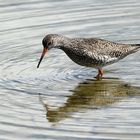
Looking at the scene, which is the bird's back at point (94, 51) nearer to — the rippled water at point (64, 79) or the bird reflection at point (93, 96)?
the rippled water at point (64, 79)

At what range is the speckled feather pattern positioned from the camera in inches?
603

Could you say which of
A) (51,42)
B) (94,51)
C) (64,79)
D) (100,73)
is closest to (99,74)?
(100,73)

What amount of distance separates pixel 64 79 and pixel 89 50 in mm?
1050

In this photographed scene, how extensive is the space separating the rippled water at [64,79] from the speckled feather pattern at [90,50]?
33 centimetres

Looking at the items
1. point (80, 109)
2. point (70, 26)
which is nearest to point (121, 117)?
point (80, 109)

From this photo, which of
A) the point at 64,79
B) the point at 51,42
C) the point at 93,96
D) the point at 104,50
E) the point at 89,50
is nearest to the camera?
the point at 93,96

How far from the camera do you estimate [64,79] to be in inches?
585

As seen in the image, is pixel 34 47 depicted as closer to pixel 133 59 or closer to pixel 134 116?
pixel 133 59

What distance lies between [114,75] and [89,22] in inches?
157

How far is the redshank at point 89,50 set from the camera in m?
15.2

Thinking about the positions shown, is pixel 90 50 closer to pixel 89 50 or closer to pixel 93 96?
pixel 89 50

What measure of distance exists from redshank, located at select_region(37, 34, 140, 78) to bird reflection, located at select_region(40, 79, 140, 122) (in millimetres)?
599

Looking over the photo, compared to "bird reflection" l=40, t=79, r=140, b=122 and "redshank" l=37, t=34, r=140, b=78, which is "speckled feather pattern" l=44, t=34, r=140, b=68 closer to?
"redshank" l=37, t=34, r=140, b=78

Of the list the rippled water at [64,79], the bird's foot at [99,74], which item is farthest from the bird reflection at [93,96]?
the bird's foot at [99,74]
